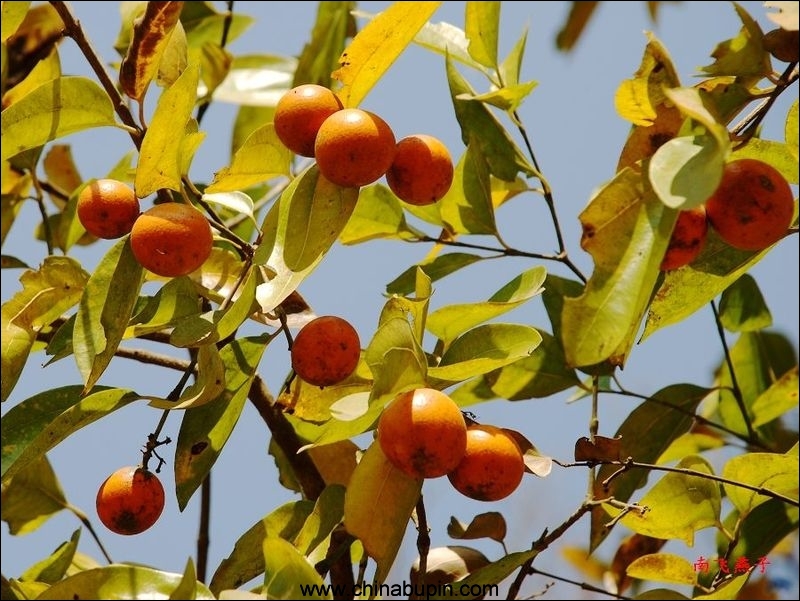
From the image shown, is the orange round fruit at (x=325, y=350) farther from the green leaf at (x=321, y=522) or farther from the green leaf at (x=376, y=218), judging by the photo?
the green leaf at (x=376, y=218)

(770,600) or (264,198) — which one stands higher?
(264,198)

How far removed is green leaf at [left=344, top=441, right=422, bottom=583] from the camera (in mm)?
1085

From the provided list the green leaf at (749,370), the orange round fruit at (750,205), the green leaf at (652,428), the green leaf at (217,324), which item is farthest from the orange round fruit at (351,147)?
the green leaf at (749,370)

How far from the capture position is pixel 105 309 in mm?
1136

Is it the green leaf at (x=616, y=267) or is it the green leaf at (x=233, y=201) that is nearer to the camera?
the green leaf at (x=616, y=267)

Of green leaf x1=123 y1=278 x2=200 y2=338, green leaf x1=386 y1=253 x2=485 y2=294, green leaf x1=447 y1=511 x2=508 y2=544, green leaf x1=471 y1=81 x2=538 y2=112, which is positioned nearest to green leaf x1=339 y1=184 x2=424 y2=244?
green leaf x1=386 y1=253 x2=485 y2=294

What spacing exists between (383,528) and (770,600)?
1137mm

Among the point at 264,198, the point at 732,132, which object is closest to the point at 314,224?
the point at 732,132

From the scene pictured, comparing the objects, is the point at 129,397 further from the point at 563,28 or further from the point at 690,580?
the point at 563,28

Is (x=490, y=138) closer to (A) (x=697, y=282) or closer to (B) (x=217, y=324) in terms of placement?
(A) (x=697, y=282)

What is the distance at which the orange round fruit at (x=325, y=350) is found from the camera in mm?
1149

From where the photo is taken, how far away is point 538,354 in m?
1.52

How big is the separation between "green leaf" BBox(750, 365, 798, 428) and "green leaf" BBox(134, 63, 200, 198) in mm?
1077

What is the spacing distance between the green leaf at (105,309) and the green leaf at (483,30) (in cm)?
61
